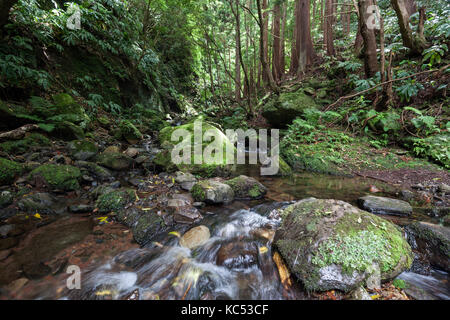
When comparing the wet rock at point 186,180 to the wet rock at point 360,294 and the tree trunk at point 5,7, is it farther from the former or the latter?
the tree trunk at point 5,7

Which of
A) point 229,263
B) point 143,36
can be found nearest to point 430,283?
point 229,263

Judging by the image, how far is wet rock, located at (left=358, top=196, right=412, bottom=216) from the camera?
3068mm

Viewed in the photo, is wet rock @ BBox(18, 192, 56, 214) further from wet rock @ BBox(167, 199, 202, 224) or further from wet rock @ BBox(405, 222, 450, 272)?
wet rock @ BBox(405, 222, 450, 272)

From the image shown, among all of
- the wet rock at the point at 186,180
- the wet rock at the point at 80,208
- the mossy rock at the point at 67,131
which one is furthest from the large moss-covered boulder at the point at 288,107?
the wet rock at the point at 80,208

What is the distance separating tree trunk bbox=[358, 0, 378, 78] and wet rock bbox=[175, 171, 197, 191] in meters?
7.36

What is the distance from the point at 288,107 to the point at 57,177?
760 cm

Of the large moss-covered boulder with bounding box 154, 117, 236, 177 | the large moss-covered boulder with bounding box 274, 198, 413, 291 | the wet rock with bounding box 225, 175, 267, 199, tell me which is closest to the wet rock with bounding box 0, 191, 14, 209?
the large moss-covered boulder with bounding box 154, 117, 236, 177

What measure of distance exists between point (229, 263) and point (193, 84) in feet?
62.3

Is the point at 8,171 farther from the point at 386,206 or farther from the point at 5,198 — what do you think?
the point at 386,206

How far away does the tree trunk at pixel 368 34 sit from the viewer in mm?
6168

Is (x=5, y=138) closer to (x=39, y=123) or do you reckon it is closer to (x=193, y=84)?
(x=39, y=123)

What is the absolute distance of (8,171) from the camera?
3146 mm

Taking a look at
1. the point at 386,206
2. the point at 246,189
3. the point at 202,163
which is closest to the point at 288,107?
the point at 202,163

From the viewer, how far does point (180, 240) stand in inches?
104
